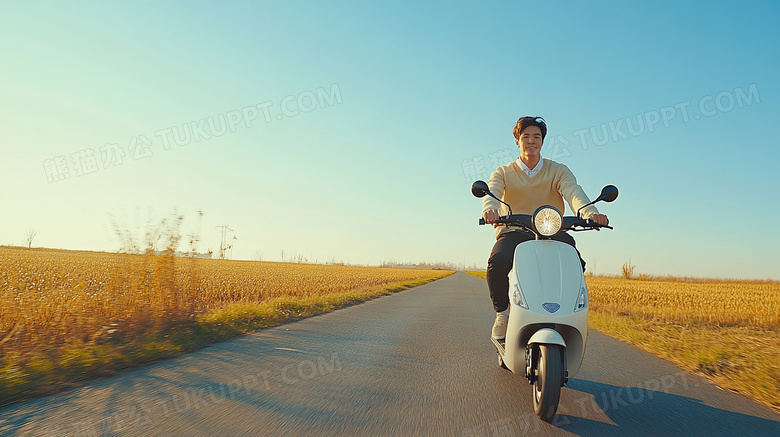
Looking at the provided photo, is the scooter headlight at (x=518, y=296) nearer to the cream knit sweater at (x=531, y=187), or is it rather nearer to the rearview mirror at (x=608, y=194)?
the cream knit sweater at (x=531, y=187)

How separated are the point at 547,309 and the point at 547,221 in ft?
2.14

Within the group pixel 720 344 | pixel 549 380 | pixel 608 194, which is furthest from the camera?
pixel 720 344

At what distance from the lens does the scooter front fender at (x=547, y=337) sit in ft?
9.03

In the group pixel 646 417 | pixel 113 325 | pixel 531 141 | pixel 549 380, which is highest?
pixel 531 141

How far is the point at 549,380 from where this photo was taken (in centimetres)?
269

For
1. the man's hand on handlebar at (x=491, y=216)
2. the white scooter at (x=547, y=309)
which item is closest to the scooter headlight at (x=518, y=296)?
the white scooter at (x=547, y=309)

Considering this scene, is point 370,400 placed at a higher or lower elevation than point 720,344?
higher

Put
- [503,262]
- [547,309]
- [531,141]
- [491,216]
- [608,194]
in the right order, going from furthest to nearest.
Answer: [531,141] → [503,262] → [491,216] → [608,194] → [547,309]

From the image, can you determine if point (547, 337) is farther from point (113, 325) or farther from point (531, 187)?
point (113, 325)

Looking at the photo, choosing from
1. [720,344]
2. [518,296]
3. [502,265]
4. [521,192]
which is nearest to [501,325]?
[502,265]

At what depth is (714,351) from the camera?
508 centimetres

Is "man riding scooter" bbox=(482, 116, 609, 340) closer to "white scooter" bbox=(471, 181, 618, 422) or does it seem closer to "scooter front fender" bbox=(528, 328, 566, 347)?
"white scooter" bbox=(471, 181, 618, 422)

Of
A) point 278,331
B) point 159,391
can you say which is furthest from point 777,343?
point 159,391

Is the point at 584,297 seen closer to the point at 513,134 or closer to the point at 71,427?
the point at 513,134
